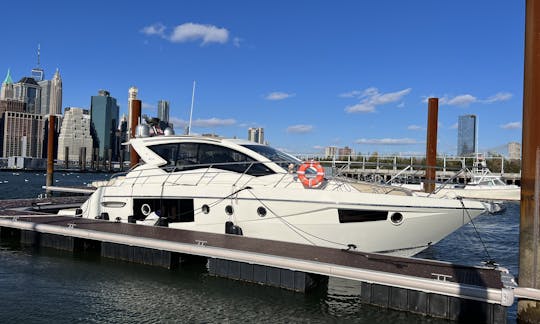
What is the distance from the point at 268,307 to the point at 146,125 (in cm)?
793

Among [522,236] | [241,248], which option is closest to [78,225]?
[241,248]

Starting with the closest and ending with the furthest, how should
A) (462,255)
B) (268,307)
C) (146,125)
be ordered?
(268,307), (146,125), (462,255)

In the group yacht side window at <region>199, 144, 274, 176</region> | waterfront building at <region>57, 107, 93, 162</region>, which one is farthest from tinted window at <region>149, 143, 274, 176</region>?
waterfront building at <region>57, 107, 93, 162</region>

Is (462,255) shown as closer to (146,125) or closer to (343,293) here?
(343,293)

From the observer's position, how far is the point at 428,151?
22.0 meters

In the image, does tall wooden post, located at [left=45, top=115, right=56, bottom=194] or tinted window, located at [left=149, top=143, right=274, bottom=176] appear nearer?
tinted window, located at [left=149, top=143, right=274, bottom=176]

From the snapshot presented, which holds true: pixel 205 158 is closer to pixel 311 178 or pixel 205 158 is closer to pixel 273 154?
pixel 273 154

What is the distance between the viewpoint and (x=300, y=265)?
8602 millimetres

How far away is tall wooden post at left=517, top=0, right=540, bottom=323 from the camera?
6910mm

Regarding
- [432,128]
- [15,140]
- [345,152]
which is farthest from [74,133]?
[432,128]

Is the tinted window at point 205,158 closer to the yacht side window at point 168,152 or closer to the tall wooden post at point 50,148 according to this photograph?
the yacht side window at point 168,152

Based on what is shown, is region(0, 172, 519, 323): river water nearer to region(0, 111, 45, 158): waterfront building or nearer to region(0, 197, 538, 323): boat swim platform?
region(0, 197, 538, 323): boat swim platform

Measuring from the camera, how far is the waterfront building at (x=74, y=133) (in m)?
188

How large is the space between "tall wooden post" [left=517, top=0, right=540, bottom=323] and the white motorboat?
267 centimetres
